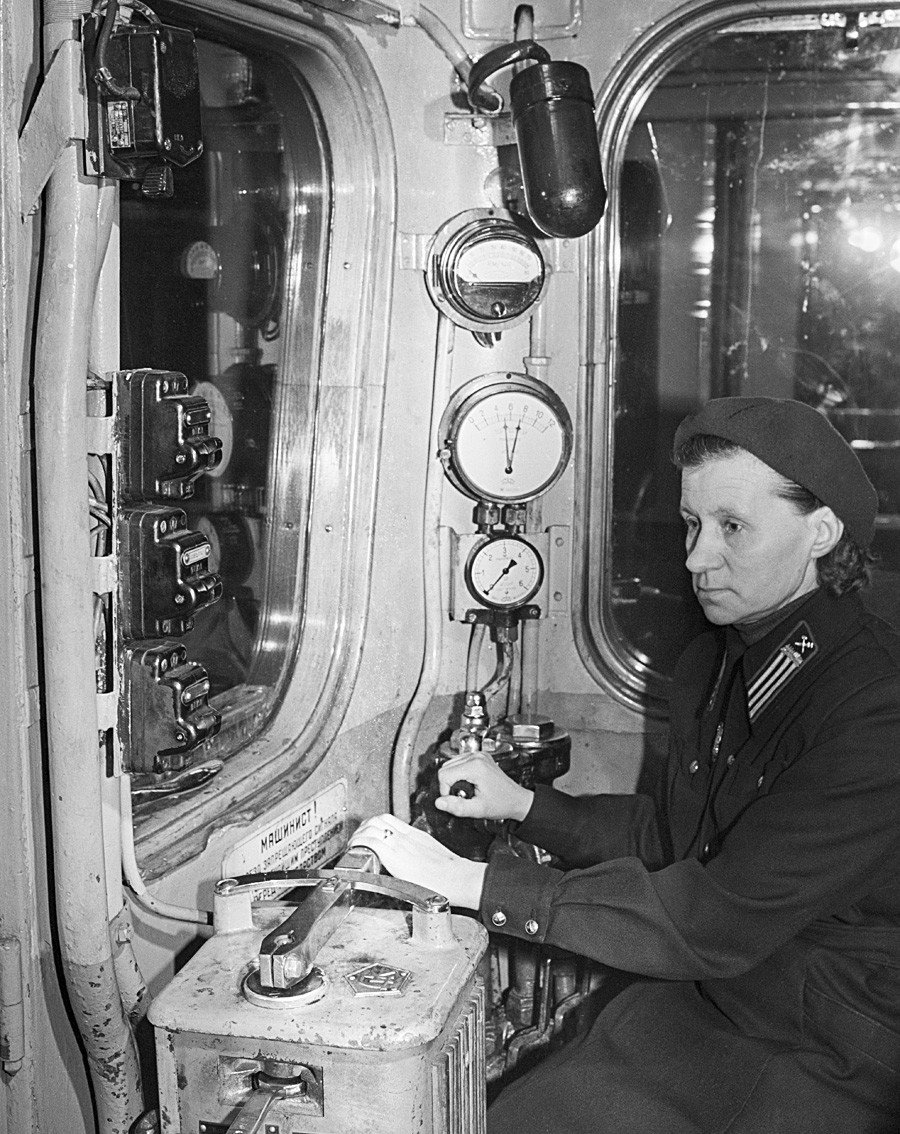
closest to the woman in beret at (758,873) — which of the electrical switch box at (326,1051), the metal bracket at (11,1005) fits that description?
the electrical switch box at (326,1051)

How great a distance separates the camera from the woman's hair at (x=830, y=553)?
7.15 ft

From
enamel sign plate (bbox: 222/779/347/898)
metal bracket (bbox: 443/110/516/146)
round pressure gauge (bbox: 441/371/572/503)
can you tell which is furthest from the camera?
round pressure gauge (bbox: 441/371/572/503)

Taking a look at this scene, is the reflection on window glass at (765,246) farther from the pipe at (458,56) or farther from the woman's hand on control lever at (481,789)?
the woman's hand on control lever at (481,789)

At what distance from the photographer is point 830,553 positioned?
2221mm

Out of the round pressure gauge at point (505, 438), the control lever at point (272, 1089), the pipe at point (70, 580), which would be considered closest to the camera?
the control lever at point (272, 1089)

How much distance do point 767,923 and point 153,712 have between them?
3.28ft

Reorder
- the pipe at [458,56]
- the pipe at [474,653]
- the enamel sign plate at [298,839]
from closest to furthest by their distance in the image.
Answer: the enamel sign plate at [298,839]
the pipe at [458,56]
the pipe at [474,653]

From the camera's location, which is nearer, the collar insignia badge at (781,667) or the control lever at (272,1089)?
the control lever at (272,1089)

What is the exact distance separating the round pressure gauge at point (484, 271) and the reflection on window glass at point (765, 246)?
306 millimetres

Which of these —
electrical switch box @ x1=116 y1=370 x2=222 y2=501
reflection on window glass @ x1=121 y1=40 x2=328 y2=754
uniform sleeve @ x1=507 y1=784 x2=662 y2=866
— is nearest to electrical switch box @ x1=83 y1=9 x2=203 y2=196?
electrical switch box @ x1=116 y1=370 x2=222 y2=501

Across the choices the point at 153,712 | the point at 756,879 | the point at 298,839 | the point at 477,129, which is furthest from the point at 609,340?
the point at 153,712

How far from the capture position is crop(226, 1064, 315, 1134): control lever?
1574 mm

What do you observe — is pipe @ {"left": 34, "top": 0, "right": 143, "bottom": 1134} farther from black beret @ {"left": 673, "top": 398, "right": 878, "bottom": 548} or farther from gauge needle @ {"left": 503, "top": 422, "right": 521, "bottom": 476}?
gauge needle @ {"left": 503, "top": 422, "right": 521, "bottom": 476}

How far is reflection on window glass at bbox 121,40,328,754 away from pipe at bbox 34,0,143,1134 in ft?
1.63
